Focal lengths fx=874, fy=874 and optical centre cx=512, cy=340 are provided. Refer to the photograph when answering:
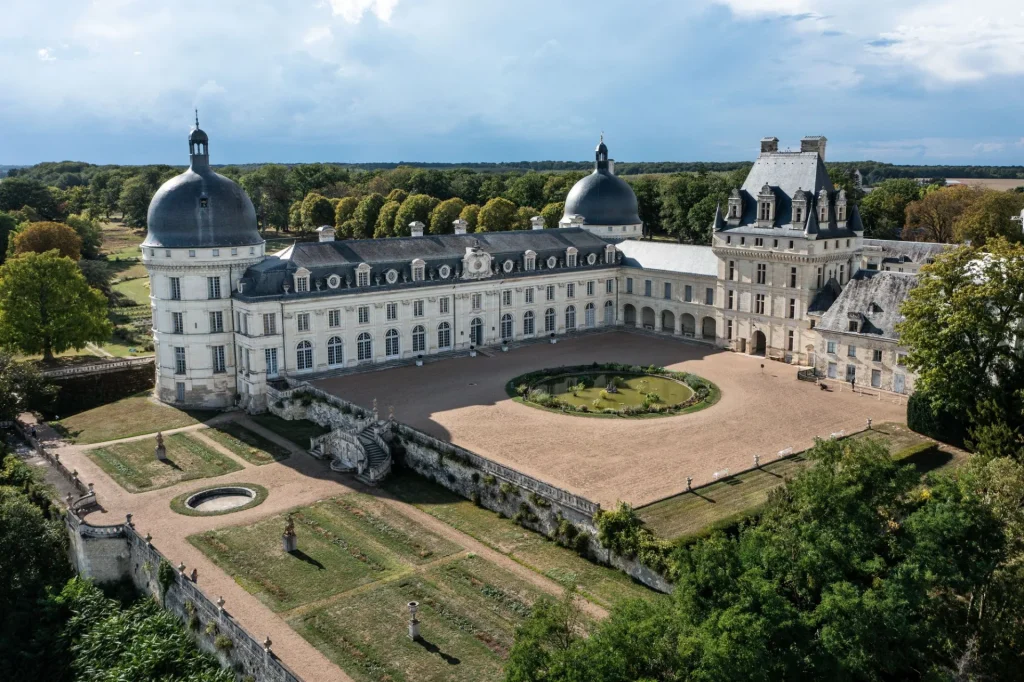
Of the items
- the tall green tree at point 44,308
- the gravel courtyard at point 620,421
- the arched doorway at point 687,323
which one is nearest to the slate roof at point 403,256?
the gravel courtyard at point 620,421

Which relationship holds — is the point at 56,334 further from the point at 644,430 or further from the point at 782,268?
the point at 782,268

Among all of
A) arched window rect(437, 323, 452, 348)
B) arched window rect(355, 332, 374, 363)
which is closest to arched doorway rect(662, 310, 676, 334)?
arched window rect(437, 323, 452, 348)

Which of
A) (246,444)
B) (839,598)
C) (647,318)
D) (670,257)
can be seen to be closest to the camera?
(839,598)

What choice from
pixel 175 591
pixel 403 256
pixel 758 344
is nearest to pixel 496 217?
pixel 403 256

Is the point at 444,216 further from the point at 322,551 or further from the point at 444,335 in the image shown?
the point at 322,551

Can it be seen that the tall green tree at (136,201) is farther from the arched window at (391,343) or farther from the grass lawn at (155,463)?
the grass lawn at (155,463)
